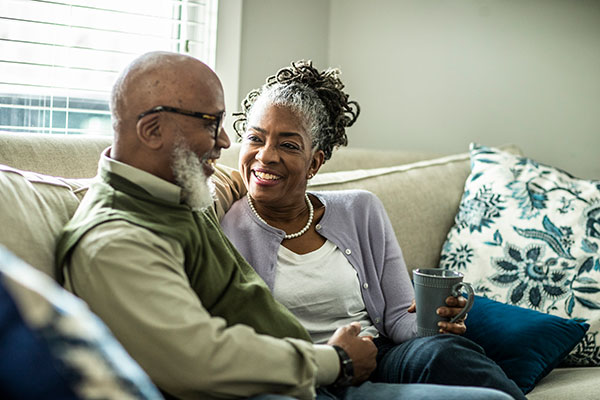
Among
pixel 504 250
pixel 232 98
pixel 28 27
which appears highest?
pixel 28 27

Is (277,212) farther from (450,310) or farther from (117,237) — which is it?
(117,237)

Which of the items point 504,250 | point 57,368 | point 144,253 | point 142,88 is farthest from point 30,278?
point 504,250

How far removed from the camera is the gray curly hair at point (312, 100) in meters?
1.83

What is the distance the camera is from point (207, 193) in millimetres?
1347

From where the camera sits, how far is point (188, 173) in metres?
1.29

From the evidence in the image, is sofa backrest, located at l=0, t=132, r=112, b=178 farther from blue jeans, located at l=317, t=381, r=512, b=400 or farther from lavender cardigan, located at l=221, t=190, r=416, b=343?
blue jeans, located at l=317, t=381, r=512, b=400

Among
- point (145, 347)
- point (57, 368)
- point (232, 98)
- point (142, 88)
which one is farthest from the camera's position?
point (232, 98)

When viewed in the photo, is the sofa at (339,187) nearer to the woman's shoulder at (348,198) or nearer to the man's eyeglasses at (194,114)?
the woman's shoulder at (348,198)

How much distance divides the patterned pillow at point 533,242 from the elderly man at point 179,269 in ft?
2.73

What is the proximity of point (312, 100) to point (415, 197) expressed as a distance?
0.63m

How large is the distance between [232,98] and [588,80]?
1.49 meters

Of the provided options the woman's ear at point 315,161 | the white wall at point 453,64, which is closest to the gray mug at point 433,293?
the woman's ear at point 315,161

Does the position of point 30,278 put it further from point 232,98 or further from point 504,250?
point 232,98

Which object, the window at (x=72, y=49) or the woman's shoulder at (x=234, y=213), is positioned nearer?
the woman's shoulder at (x=234, y=213)
